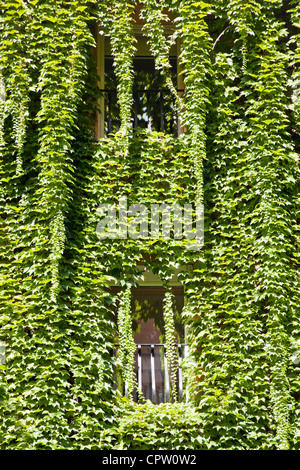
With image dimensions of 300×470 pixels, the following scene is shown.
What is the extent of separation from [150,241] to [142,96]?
334 cm

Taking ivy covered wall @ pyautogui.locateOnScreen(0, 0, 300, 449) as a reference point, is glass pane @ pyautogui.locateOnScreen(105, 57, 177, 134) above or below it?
above

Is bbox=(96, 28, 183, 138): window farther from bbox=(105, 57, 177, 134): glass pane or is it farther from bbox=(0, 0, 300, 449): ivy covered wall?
bbox=(0, 0, 300, 449): ivy covered wall

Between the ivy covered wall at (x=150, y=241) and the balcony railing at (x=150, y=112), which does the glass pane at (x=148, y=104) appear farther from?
the ivy covered wall at (x=150, y=241)

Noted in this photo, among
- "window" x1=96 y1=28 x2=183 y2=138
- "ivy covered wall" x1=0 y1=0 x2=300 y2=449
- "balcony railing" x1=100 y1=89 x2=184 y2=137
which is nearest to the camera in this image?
"ivy covered wall" x1=0 y1=0 x2=300 y2=449

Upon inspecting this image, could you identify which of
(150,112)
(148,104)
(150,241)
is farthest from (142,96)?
(150,241)

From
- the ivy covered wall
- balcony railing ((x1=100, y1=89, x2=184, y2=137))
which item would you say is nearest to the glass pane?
balcony railing ((x1=100, y1=89, x2=184, y2=137))

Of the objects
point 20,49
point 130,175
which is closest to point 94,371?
point 130,175

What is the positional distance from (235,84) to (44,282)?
380cm

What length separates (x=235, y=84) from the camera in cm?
752

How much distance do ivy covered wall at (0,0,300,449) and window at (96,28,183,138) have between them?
529 millimetres

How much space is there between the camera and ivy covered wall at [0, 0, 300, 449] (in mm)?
6133

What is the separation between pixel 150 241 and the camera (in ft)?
22.3
